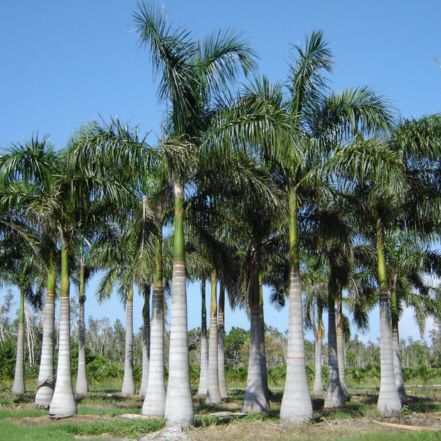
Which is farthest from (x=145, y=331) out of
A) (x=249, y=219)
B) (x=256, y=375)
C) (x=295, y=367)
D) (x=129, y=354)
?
(x=295, y=367)

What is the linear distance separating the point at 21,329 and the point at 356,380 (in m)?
31.2

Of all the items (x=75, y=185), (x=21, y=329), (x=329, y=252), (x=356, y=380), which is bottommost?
(x=356, y=380)

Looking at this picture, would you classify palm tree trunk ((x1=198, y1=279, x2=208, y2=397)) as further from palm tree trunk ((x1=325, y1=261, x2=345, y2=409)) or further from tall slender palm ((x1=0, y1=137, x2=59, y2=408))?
tall slender palm ((x1=0, y1=137, x2=59, y2=408))

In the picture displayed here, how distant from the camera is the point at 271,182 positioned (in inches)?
725

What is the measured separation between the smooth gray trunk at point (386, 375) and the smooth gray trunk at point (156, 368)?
627 centimetres

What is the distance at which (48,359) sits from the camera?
2188 cm

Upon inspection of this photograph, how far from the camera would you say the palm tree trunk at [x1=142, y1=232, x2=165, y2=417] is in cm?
1864

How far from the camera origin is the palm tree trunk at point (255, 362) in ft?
65.8

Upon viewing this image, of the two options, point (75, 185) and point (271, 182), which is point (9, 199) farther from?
point (271, 182)

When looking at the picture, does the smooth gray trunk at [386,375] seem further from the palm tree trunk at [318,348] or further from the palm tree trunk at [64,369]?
the palm tree trunk at [318,348]

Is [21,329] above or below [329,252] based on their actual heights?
below

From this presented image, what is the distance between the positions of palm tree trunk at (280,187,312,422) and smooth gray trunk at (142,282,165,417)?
12.5 ft

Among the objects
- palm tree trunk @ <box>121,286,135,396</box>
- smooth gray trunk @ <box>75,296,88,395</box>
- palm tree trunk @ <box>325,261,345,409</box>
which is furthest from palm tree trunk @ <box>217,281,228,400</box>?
smooth gray trunk @ <box>75,296,88,395</box>

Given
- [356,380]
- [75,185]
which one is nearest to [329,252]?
[75,185]
